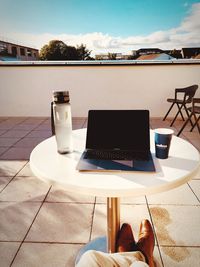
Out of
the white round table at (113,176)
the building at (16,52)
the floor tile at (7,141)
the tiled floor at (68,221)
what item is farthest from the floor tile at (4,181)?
the building at (16,52)

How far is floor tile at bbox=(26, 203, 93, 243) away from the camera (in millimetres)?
1473

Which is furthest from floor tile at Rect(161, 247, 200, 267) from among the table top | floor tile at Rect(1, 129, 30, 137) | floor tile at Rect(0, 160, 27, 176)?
→ floor tile at Rect(1, 129, 30, 137)

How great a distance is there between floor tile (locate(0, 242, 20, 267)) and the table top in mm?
727

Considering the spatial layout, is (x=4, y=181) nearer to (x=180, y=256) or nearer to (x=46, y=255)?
(x=46, y=255)

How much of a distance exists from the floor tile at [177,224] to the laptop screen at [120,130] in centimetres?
78

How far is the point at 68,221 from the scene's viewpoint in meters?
1.62

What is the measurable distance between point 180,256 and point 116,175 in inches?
32.8

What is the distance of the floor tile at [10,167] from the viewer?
2.39 metres

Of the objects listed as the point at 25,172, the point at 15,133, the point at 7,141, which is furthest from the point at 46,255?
the point at 15,133

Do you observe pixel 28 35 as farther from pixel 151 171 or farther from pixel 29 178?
pixel 151 171

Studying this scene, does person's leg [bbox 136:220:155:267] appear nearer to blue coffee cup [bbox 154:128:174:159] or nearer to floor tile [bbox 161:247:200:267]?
floor tile [bbox 161:247:200:267]

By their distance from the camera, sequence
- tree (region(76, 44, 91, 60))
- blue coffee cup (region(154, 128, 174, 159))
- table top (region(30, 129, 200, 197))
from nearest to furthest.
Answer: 1. table top (region(30, 129, 200, 197))
2. blue coffee cup (region(154, 128, 174, 159))
3. tree (region(76, 44, 91, 60))

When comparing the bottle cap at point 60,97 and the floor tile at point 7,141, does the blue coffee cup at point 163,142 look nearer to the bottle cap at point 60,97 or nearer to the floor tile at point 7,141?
the bottle cap at point 60,97

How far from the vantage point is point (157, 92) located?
475 cm
